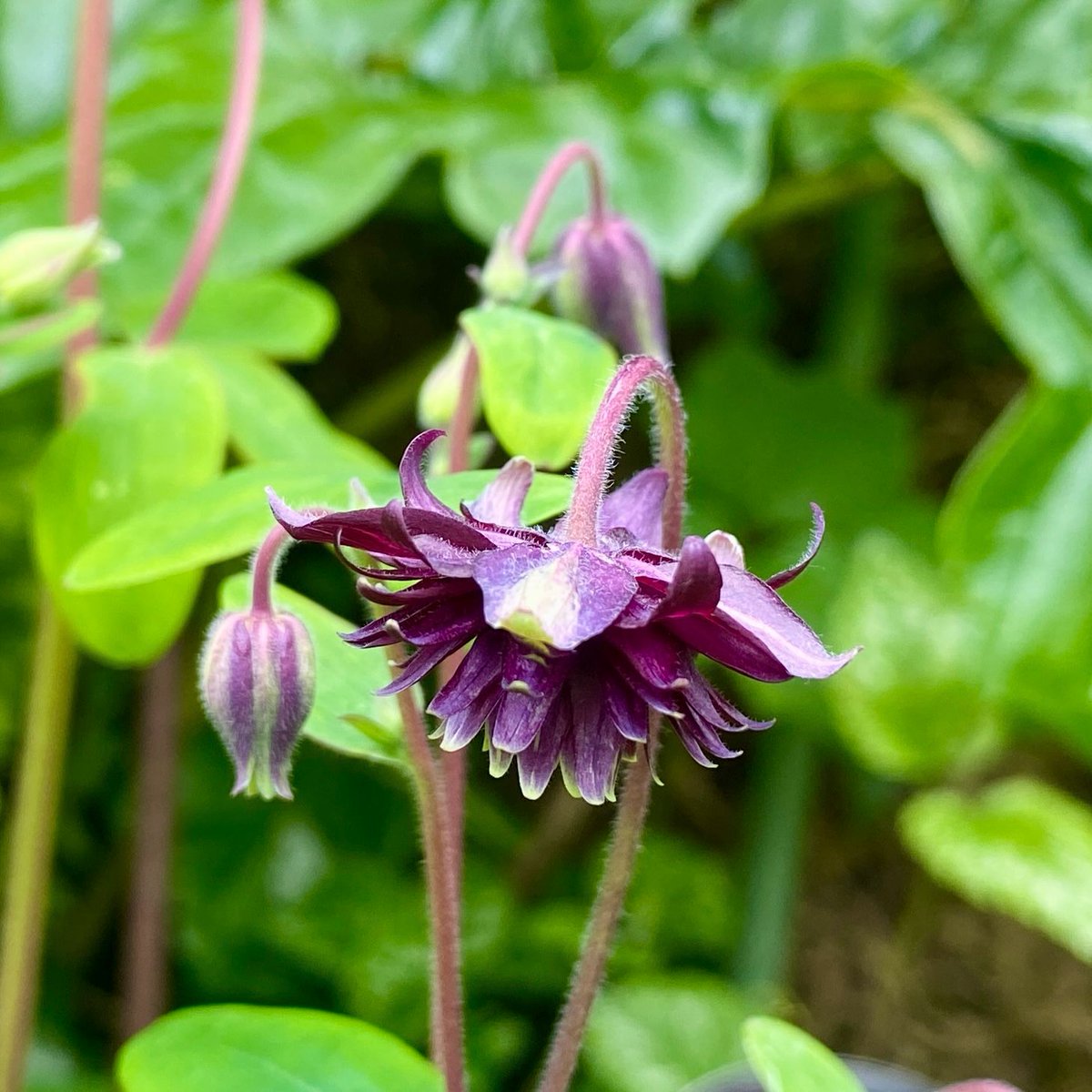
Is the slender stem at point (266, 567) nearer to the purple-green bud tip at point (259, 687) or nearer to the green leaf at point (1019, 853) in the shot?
the purple-green bud tip at point (259, 687)

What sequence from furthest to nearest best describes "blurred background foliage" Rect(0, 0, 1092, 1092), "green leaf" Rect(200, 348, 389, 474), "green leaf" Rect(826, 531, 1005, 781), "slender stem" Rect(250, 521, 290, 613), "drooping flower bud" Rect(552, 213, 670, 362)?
"green leaf" Rect(826, 531, 1005, 781) → "blurred background foliage" Rect(0, 0, 1092, 1092) → "green leaf" Rect(200, 348, 389, 474) → "drooping flower bud" Rect(552, 213, 670, 362) → "slender stem" Rect(250, 521, 290, 613)

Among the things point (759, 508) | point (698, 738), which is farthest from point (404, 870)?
point (698, 738)

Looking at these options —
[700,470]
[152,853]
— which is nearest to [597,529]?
[152,853]

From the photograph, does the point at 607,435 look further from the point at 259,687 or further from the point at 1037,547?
the point at 1037,547

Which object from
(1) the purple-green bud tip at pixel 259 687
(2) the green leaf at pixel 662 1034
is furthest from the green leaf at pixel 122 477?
(2) the green leaf at pixel 662 1034

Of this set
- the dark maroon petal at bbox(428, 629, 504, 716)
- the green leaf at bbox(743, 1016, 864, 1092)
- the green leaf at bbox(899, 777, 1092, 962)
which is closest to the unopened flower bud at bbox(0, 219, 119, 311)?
the dark maroon petal at bbox(428, 629, 504, 716)

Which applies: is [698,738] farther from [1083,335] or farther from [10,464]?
[10,464]

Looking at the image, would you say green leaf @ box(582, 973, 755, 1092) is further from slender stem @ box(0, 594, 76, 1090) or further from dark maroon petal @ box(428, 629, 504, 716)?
dark maroon petal @ box(428, 629, 504, 716)
